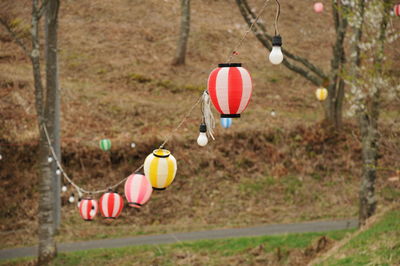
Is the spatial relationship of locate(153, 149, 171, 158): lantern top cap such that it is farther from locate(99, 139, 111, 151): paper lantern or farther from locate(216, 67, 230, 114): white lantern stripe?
locate(99, 139, 111, 151): paper lantern

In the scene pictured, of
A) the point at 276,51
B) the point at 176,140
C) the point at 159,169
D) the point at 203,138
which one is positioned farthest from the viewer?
the point at 176,140

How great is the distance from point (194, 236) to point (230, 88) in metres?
9.36

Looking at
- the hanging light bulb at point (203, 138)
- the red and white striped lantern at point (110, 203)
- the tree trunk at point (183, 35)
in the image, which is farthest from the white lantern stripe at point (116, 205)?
the tree trunk at point (183, 35)

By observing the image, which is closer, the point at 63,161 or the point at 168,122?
the point at 63,161

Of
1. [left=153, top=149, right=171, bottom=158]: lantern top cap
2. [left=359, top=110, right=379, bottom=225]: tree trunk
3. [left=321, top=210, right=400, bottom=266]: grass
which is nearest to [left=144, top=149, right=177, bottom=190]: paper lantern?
[left=153, top=149, right=171, bottom=158]: lantern top cap

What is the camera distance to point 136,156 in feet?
60.5

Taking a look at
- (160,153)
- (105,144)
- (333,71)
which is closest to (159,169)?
(160,153)

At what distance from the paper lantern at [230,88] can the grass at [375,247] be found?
4.63 metres

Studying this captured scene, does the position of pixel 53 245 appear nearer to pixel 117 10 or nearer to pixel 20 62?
pixel 20 62

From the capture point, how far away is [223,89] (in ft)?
16.9

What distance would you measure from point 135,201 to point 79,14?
26160 mm

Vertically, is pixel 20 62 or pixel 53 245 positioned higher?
pixel 20 62

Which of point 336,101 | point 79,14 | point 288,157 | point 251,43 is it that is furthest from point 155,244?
point 79,14

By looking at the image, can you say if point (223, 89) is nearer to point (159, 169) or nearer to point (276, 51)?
point (276, 51)
